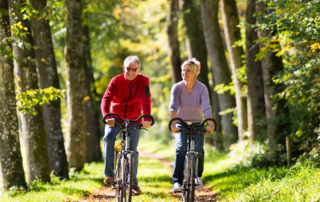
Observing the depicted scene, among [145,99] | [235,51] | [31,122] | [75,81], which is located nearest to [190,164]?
[145,99]

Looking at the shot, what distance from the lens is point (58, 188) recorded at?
7.27m

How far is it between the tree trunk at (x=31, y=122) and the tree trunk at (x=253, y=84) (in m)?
5.77

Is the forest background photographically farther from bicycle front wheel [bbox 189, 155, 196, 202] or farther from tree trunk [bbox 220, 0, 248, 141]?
bicycle front wheel [bbox 189, 155, 196, 202]

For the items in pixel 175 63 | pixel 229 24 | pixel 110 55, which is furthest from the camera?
pixel 110 55

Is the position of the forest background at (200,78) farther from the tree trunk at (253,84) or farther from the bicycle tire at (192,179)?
the bicycle tire at (192,179)

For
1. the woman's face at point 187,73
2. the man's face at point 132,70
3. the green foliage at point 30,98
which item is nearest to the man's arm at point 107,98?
the man's face at point 132,70

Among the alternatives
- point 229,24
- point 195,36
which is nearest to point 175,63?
point 195,36

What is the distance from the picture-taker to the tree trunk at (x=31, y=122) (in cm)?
763

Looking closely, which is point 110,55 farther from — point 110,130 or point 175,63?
point 110,130

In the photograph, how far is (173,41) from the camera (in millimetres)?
17547

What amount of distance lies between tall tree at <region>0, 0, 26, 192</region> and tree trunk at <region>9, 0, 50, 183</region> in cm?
66

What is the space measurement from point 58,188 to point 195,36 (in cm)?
1036

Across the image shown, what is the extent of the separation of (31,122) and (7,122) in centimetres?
93

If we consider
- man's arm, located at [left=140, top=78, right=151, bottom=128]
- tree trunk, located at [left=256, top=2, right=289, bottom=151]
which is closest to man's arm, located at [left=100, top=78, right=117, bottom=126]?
man's arm, located at [left=140, top=78, right=151, bottom=128]
